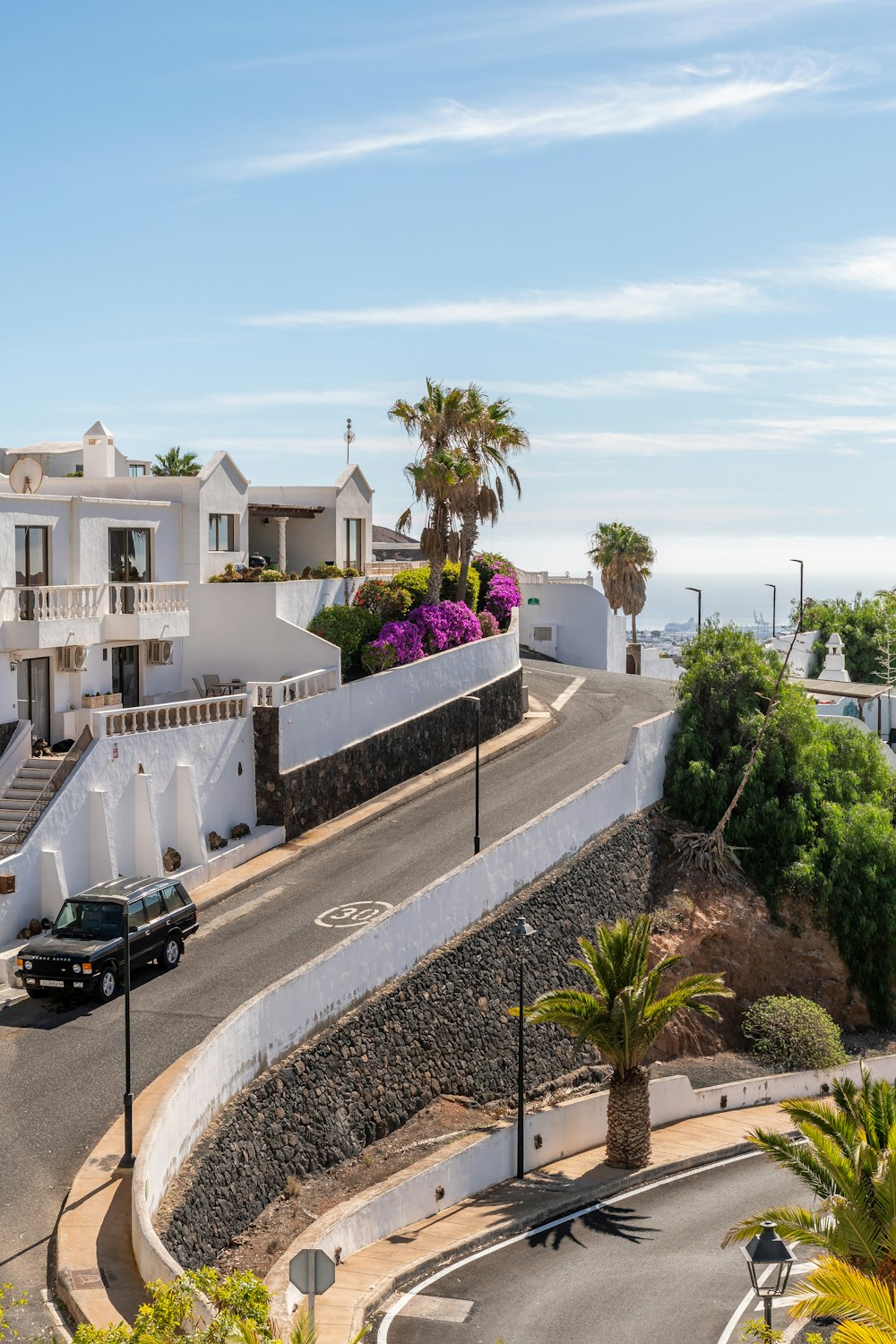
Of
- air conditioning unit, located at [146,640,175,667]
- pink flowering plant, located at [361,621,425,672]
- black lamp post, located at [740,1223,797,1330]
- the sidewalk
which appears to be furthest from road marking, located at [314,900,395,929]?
black lamp post, located at [740,1223,797,1330]

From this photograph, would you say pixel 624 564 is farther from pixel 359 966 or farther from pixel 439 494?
Answer: pixel 359 966

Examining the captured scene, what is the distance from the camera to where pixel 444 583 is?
51.8 meters

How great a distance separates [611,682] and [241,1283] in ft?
151

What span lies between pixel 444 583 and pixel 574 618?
654 inches

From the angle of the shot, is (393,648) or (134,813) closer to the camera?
(134,813)

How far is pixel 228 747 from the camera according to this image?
36.2 metres

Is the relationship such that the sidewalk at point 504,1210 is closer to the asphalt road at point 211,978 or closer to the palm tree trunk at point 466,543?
the asphalt road at point 211,978

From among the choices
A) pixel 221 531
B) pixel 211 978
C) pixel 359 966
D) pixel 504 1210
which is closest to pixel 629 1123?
pixel 504 1210

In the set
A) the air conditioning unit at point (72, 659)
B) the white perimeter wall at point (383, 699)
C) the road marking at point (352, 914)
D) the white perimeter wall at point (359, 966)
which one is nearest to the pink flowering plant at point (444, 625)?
the white perimeter wall at point (383, 699)

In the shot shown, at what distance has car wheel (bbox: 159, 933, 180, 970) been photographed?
94.3 feet

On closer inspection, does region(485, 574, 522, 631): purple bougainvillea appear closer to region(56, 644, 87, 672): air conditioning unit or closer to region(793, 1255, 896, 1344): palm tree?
region(56, 644, 87, 672): air conditioning unit

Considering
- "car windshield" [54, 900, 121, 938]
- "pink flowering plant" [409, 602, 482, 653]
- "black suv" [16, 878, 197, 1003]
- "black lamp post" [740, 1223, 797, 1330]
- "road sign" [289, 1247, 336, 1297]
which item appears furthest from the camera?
"pink flowering plant" [409, 602, 482, 653]

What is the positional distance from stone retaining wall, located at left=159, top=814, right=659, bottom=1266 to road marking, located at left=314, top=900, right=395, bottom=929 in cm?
169

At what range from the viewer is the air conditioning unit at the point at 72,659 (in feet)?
118
